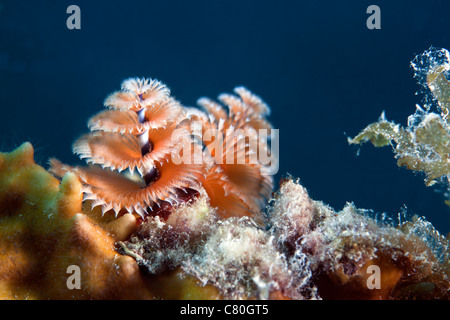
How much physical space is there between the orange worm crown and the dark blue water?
66.5ft

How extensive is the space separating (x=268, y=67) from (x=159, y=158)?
26272 mm

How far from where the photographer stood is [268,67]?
1050 inches

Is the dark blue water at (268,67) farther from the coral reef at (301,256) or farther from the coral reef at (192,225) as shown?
the coral reef at (301,256)

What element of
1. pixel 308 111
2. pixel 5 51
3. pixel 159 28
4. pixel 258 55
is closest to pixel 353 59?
pixel 308 111

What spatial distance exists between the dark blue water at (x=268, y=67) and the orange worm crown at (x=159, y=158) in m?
20.3

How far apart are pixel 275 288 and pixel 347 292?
527 mm

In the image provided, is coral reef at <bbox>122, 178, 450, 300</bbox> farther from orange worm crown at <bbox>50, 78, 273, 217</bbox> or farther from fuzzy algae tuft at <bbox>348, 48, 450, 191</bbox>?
Result: fuzzy algae tuft at <bbox>348, 48, 450, 191</bbox>

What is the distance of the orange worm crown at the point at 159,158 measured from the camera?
2.11 m

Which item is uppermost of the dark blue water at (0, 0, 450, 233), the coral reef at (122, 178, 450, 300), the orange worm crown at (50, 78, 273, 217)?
the dark blue water at (0, 0, 450, 233)

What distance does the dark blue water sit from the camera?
21.0 m

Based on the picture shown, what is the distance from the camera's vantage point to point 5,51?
67.8 ft

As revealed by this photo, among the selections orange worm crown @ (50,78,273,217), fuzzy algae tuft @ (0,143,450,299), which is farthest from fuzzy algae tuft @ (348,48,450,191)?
orange worm crown @ (50,78,273,217)

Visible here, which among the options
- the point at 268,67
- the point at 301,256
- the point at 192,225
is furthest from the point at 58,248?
the point at 268,67
